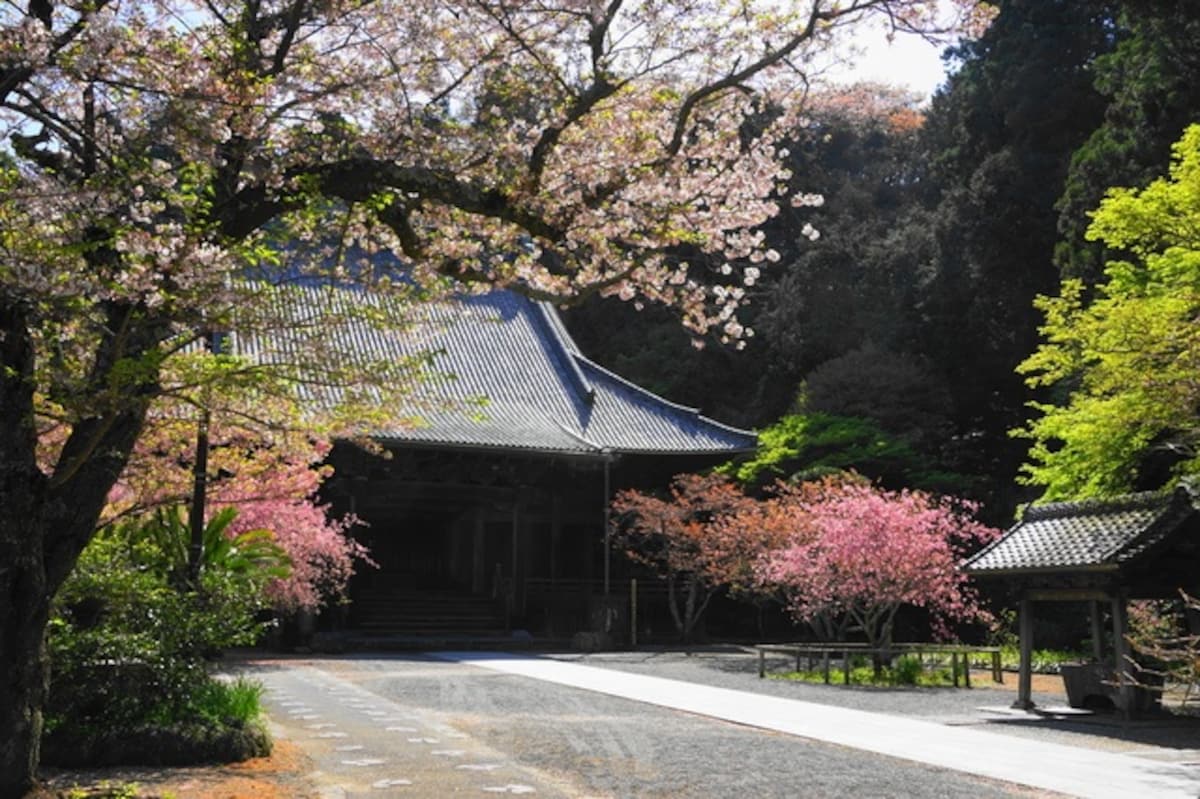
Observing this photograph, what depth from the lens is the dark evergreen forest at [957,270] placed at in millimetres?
24719

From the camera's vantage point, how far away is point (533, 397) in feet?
93.0

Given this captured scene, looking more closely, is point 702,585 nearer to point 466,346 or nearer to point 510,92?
point 466,346

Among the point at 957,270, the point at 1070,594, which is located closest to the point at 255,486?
the point at 1070,594

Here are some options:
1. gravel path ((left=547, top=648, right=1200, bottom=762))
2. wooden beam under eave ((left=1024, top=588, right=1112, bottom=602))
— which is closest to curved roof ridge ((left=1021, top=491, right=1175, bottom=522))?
wooden beam under eave ((left=1024, top=588, right=1112, bottom=602))

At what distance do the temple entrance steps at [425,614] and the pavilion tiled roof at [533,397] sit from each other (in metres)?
4.00

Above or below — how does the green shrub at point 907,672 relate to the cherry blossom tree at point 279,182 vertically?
below

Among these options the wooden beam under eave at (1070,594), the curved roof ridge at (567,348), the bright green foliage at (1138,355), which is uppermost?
the curved roof ridge at (567,348)

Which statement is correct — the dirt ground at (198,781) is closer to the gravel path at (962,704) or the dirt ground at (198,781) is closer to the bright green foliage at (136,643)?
the bright green foliage at (136,643)

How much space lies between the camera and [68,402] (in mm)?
6207

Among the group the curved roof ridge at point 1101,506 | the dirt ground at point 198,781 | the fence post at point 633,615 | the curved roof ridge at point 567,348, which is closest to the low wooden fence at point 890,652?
the curved roof ridge at point 1101,506

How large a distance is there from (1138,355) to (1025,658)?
381 cm

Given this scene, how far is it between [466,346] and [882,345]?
1334cm

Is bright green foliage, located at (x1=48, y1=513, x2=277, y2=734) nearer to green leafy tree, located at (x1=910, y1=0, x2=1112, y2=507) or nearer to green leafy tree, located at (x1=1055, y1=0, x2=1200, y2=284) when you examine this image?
green leafy tree, located at (x1=1055, y1=0, x2=1200, y2=284)

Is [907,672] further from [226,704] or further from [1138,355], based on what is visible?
[226,704]
